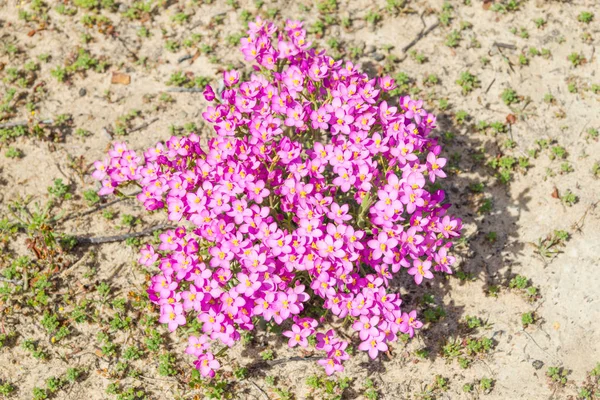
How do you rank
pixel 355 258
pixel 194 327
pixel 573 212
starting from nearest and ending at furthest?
1. pixel 355 258
2. pixel 194 327
3. pixel 573 212

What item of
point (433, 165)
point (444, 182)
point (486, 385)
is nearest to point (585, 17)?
point (444, 182)

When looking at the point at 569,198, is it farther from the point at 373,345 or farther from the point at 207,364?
the point at 207,364

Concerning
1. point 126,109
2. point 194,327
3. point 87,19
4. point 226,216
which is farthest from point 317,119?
point 87,19

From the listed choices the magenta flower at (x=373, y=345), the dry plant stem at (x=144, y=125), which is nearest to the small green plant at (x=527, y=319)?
the magenta flower at (x=373, y=345)

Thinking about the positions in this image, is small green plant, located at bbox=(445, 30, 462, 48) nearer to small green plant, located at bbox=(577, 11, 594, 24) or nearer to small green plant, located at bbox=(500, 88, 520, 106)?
small green plant, located at bbox=(500, 88, 520, 106)

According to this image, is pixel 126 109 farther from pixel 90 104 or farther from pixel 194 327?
pixel 194 327

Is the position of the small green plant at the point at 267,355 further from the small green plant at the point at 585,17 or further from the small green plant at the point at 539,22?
the small green plant at the point at 585,17
